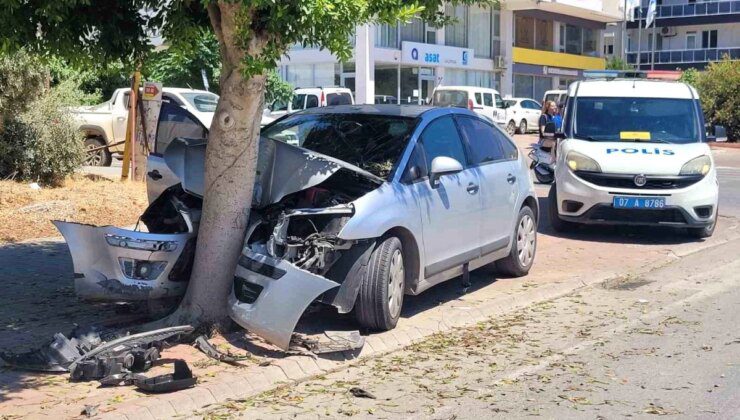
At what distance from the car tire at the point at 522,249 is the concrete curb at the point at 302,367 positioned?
0.50 meters

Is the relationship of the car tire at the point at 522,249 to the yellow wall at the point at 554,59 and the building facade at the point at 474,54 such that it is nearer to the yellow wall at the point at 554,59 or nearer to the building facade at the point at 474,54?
the building facade at the point at 474,54

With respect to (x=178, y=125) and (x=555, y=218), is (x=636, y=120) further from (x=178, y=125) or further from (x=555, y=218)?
(x=178, y=125)

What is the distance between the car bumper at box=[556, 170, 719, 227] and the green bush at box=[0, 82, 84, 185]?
776 cm

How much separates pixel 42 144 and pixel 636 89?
354 inches

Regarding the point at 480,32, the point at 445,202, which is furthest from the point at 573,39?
the point at 445,202

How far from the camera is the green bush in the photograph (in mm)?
13383


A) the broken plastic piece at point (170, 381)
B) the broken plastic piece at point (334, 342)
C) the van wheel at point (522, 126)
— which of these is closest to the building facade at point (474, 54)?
the van wheel at point (522, 126)

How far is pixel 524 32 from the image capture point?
51.2 m

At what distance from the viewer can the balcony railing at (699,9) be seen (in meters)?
61.2

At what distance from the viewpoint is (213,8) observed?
6480 mm

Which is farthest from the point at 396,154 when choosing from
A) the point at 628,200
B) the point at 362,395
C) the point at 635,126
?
the point at 635,126

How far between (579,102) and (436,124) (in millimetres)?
5519

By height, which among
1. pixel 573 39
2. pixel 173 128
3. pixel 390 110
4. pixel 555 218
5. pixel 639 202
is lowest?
pixel 555 218

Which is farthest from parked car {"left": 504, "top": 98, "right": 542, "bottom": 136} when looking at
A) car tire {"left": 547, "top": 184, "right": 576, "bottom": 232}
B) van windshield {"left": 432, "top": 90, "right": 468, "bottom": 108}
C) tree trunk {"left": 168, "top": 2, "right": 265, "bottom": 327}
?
tree trunk {"left": 168, "top": 2, "right": 265, "bottom": 327}
